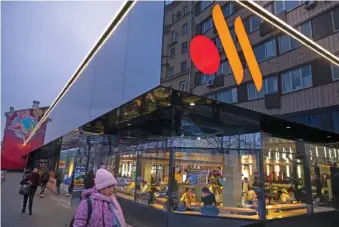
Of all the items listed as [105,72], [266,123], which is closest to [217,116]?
[266,123]

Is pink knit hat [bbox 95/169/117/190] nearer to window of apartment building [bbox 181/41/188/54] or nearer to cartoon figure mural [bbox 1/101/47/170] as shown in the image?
window of apartment building [bbox 181/41/188/54]

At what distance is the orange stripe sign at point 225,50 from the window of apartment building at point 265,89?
142 mm

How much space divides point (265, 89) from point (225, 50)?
1.85 meters

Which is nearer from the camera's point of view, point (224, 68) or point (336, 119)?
point (224, 68)

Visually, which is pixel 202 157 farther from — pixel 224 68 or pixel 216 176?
pixel 224 68

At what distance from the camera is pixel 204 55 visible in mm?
6012

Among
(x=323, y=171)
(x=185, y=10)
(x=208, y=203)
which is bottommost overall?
(x=208, y=203)

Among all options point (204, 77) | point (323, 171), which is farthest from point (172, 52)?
point (323, 171)

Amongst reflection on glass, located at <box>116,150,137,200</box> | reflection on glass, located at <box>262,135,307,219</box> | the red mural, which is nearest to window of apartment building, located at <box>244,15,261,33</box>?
reflection on glass, located at <box>262,135,307,219</box>

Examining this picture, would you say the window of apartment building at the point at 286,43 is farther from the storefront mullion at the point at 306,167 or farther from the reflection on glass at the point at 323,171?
the reflection on glass at the point at 323,171

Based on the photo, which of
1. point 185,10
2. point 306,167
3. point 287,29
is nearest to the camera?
point 185,10

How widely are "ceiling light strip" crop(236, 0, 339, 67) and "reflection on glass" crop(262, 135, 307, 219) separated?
3597 millimetres

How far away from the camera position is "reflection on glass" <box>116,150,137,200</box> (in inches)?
445

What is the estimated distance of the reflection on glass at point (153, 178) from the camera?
8977 millimetres
